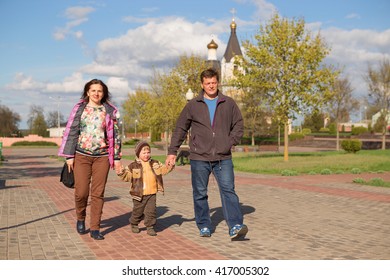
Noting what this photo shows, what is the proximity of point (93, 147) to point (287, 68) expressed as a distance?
18975 mm

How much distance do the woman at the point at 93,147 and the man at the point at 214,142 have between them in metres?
0.77

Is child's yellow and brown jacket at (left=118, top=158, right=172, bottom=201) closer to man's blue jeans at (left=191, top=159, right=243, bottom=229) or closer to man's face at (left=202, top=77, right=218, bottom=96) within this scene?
man's blue jeans at (left=191, top=159, right=243, bottom=229)

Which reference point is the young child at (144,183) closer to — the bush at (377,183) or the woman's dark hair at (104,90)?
the woman's dark hair at (104,90)

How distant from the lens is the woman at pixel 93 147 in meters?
5.94

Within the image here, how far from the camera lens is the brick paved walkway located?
5.28m

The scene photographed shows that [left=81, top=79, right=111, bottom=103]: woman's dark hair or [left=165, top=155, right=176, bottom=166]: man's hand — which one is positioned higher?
[left=81, top=79, right=111, bottom=103]: woman's dark hair

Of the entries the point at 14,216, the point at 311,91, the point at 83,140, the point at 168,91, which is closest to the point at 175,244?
the point at 83,140

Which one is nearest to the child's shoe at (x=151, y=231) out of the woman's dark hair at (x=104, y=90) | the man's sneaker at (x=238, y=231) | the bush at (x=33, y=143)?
the man's sneaker at (x=238, y=231)

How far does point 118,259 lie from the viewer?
495 cm

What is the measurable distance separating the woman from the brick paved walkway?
0.55m

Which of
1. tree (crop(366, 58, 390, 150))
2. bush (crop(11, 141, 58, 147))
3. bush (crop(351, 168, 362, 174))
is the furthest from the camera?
bush (crop(11, 141, 58, 147))

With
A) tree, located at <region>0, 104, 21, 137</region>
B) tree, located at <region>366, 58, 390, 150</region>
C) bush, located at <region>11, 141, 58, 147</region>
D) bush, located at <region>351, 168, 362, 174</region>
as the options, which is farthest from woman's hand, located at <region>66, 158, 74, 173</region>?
tree, located at <region>0, 104, 21, 137</region>

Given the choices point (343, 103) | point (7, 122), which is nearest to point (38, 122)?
point (7, 122)
